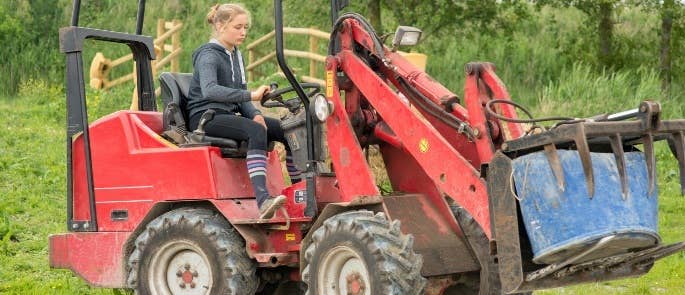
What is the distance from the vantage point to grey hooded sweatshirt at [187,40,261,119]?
8.36m

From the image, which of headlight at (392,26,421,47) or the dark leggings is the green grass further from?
headlight at (392,26,421,47)

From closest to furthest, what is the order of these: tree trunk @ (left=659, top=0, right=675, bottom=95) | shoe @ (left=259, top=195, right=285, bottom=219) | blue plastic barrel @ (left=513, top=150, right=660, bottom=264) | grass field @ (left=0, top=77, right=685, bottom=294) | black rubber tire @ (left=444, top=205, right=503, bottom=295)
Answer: blue plastic barrel @ (left=513, top=150, right=660, bottom=264)
black rubber tire @ (left=444, top=205, right=503, bottom=295)
shoe @ (left=259, top=195, right=285, bottom=219)
grass field @ (left=0, top=77, right=685, bottom=294)
tree trunk @ (left=659, top=0, right=675, bottom=95)

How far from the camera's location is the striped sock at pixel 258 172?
8258 mm

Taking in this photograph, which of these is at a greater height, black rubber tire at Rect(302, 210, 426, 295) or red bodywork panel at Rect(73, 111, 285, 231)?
red bodywork panel at Rect(73, 111, 285, 231)

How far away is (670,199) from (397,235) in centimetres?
854

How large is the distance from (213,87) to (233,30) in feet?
→ 1.45

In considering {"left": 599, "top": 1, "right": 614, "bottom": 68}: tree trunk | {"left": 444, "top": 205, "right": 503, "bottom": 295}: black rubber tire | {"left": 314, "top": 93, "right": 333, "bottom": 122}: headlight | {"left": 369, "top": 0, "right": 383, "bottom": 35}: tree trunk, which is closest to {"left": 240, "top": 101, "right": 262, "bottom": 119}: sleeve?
{"left": 314, "top": 93, "right": 333, "bottom": 122}: headlight

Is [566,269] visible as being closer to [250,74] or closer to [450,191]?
[450,191]

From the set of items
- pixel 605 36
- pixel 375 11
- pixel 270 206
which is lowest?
pixel 270 206

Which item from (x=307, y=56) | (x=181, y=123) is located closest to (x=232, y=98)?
(x=181, y=123)

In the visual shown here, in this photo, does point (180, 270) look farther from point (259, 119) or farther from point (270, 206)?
point (259, 119)

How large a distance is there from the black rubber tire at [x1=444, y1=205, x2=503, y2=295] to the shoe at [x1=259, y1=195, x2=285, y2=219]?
3.57 ft

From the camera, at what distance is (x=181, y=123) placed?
878 cm

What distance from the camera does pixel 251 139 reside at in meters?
8.32
